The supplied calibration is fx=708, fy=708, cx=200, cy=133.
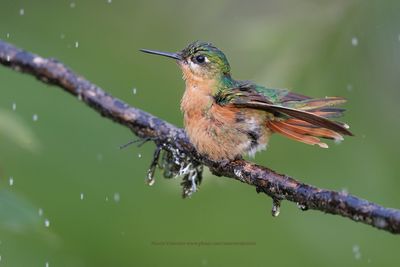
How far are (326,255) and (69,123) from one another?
2.28 metres

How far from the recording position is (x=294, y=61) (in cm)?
487

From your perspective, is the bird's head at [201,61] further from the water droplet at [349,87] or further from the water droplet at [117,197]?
the water droplet at [117,197]

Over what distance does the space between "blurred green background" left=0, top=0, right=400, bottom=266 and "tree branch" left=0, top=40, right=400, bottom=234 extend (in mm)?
878

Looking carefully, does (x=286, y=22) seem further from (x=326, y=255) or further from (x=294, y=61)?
(x=326, y=255)

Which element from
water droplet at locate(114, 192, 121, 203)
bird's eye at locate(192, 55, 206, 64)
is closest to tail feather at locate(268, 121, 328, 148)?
bird's eye at locate(192, 55, 206, 64)

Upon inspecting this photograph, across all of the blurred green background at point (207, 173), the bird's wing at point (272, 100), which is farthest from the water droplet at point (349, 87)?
the bird's wing at point (272, 100)

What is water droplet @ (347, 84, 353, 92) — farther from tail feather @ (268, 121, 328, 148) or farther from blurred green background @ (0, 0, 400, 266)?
tail feather @ (268, 121, 328, 148)

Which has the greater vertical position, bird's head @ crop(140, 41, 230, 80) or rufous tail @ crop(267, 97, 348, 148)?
bird's head @ crop(140, 41, 230, 80)

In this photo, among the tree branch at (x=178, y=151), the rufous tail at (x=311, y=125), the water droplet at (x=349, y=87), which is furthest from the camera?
the water droplet at (x=349, y=87)

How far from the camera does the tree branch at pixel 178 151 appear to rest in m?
2.91

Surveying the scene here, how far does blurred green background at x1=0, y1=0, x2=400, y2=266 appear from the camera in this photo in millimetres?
4895

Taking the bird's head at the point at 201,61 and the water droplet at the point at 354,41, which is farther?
the water droplet at the point at 354,41

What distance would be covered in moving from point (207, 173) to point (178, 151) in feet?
1.28

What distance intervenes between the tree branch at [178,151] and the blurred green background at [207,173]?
34.6 inches
